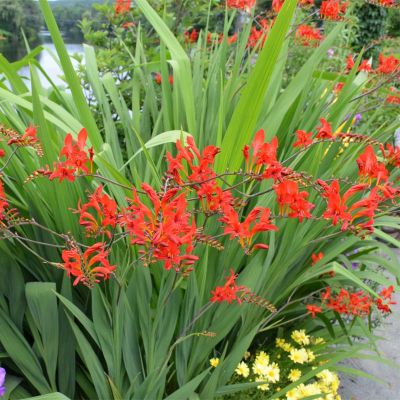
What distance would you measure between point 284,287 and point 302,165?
0.38 meters

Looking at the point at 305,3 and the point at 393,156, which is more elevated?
the point at 305,3

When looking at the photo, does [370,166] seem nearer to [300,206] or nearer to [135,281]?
[300,206]

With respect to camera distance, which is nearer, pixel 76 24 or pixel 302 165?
pixel 302 165

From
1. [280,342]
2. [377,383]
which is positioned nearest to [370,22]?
[377,383]

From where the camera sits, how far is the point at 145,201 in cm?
135

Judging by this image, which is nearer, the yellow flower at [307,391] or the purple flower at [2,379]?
the purple flower at [2,379]

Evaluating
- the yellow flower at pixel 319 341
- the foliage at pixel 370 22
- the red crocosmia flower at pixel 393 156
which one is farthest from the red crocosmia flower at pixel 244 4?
the foliage at pixel 370 22

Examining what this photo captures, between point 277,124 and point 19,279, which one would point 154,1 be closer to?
point 277,124

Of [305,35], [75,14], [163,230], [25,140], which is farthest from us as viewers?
[75,14]

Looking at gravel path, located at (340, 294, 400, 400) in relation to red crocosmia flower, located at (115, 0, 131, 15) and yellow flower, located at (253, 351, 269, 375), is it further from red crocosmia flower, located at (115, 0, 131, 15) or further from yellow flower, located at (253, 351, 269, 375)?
red crocosmia flower, located at (115, 0, 131, 15)

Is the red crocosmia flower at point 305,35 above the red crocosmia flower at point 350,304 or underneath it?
above

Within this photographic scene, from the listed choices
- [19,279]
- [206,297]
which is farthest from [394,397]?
[19,279]

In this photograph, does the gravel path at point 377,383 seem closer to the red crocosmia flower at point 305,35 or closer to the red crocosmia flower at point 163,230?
the red crocosmia flower at point 163,230

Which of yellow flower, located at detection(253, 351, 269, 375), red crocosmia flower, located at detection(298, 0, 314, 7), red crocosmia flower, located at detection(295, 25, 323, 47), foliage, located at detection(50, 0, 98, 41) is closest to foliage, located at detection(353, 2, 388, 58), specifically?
foliage, located at detection(50, 0, 98, 41)
